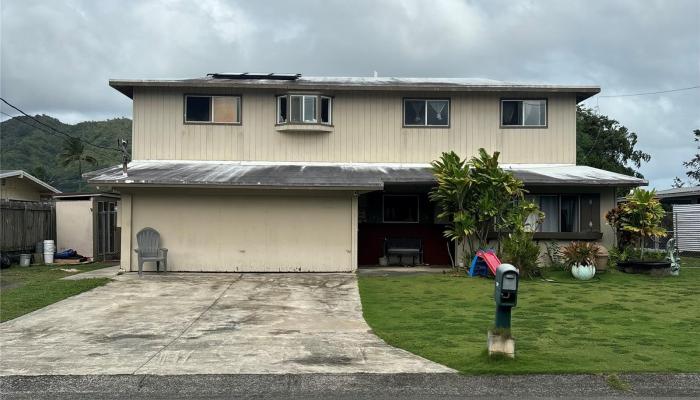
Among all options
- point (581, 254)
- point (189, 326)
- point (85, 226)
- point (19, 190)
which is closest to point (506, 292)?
point (189, 326)

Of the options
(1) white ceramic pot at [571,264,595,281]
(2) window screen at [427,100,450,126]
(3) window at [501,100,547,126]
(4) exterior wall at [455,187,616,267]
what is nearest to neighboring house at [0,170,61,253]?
(2) window screen at [427,100,450,126]

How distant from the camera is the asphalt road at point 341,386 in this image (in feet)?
20.9

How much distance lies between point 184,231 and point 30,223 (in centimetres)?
727

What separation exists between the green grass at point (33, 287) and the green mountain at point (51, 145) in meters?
34.3

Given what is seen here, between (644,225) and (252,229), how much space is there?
405 inches

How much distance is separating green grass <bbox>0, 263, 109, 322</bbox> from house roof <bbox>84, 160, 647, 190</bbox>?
2.63 m

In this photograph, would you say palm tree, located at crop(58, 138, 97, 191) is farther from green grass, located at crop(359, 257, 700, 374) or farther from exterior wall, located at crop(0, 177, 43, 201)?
green grass, located at crop(359, 257, 700, 374)

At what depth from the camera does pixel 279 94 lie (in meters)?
19.0

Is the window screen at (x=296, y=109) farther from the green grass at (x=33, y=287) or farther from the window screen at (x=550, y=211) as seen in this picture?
the window screen at (x=550, y=211)

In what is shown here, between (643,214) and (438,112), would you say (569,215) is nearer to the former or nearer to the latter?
(643,214)

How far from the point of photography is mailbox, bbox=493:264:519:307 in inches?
276

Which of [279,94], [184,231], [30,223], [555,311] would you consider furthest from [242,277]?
[30,223]

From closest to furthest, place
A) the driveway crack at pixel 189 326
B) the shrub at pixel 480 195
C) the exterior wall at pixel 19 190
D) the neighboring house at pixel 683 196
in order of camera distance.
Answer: the driveway crack at pixel 189 326 < the shrub at pixel 480 195 < the exterior wall at pixel 19 190 < the neighboring house at pixel 683 196

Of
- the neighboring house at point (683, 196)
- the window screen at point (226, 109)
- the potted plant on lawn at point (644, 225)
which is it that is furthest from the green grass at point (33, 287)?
the neighboring house at point (683, 196)
